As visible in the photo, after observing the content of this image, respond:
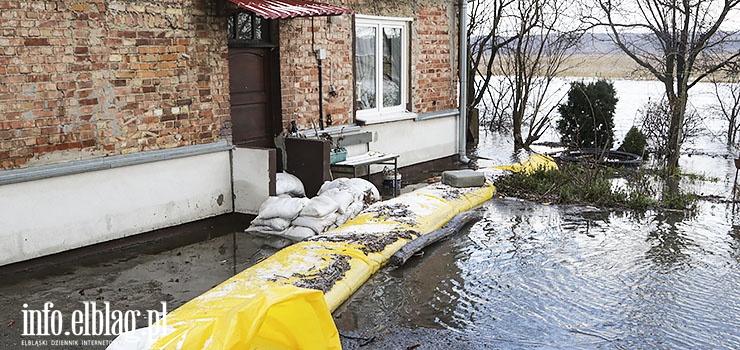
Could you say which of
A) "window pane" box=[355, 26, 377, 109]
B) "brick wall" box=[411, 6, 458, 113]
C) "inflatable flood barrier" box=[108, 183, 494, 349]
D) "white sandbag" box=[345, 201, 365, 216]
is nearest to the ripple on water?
"inflatable flood barrier" box=[108, 183, 494, 349]

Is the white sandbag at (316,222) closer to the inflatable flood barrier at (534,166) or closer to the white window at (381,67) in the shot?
the white window at (381,67)

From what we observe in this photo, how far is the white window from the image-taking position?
35.5 ft

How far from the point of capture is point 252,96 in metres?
9.12

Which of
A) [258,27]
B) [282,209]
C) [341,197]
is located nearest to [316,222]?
[282,209]

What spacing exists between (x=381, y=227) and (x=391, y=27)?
493 centimetres

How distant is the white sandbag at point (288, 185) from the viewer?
28.0ft

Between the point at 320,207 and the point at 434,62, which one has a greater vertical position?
the point at 434,62

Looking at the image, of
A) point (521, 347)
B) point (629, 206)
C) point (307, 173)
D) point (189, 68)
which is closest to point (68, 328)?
point (521, 347)

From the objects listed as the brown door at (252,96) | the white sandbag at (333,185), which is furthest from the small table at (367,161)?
the brown door at (252,96)

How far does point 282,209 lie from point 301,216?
211 mm

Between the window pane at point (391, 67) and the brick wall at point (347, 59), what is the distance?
0.79ft

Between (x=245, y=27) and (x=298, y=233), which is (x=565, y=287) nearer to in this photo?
(x=298, y=233)

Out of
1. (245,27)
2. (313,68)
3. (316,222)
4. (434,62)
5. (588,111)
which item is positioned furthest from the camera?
(588,111)

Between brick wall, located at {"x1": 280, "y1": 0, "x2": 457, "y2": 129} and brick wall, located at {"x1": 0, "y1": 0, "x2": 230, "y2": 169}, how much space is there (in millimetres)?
1298
